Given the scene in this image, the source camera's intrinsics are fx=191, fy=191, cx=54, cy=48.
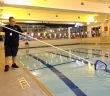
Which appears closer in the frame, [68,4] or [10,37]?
[10,37]

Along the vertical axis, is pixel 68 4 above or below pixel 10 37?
above

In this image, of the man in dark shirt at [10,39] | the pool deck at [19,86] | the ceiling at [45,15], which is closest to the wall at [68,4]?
the ceiling at [45,15]

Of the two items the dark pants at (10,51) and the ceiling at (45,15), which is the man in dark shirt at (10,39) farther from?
the ceiling at (45,15)

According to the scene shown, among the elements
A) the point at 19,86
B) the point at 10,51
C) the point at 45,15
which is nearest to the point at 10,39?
the point at 10,51

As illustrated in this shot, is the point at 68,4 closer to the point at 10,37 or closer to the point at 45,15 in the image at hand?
the point at 45,15

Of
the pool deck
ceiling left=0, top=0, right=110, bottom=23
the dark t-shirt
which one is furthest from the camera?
ceiling left=0, top=0, right=110, bottom=23

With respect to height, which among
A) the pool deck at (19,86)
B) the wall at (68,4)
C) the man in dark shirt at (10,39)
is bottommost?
the pool deck at (19,86)

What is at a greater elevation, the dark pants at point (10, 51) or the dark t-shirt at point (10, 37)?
the dark t-shirt at point (10, 37)

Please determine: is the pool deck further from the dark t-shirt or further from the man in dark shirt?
the dark t-shirt

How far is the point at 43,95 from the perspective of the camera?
237cm

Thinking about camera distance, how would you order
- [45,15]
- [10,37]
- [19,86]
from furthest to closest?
[45,15] < [10,37] < [19,86]

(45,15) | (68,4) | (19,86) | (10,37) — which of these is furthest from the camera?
(45,15)

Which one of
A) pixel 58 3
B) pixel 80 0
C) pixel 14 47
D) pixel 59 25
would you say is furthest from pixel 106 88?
pixel 59 25

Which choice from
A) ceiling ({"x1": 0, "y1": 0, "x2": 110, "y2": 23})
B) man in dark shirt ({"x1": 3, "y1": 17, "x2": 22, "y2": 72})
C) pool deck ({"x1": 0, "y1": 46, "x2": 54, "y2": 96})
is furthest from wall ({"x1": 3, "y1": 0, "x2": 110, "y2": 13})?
pool deck ({"x1": 0, "y1": 46, "x2": 54, "y2": 96})
